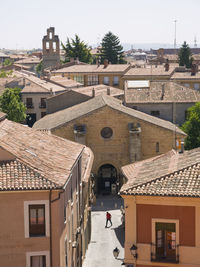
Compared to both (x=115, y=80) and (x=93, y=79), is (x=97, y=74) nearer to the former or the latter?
(x=93, y=79)

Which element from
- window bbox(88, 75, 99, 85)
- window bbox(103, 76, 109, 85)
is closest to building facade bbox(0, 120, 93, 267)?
window bbox(103, 76, 109, 85)

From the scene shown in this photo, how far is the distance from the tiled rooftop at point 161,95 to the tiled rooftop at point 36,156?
33.1m

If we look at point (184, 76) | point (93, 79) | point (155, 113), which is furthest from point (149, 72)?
point (155, 113)

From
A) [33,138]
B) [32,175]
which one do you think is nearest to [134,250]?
[32,175]

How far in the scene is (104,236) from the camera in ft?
129

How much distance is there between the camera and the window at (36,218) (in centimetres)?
2191

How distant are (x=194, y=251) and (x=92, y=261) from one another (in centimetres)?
1397

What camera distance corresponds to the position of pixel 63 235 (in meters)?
23.9

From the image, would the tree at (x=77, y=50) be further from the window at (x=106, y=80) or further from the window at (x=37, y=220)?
the window at (x=37, y=220)

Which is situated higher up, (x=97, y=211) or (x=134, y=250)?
(x=134, y=250)

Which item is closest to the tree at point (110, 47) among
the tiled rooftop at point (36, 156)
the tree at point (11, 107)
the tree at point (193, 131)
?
the tree at point (11, 107)

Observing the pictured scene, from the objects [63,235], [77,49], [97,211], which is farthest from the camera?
[77,49]

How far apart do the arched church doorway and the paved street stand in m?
1.82

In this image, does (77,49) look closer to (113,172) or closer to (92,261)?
(113,172)
